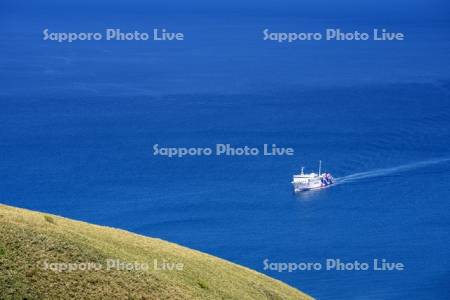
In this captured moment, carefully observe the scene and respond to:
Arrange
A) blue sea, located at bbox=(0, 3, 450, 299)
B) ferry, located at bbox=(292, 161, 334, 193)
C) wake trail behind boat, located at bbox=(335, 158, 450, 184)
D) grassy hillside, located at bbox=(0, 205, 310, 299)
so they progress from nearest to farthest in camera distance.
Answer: grassy hillside, located at bbox=(0, 205, 310, 299) → blue sea, located at bbox=(0, 3, 450, 299) → ferry, located at bbox=(292, 161, 334, 193) → wake trail behind boat, located at bbox=(335, 158, 450, 184)

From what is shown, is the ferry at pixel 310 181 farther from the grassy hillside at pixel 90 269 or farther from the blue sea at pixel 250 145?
the grassy hillside at pixel 90 269

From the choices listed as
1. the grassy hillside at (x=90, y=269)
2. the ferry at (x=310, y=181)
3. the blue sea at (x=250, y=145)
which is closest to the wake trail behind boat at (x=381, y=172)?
the blue sea at (x=250, y=145)

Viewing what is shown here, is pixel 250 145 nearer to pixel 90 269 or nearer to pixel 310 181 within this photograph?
pixel 310 181

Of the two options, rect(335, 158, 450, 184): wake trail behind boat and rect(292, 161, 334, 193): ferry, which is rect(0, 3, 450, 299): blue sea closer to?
rect(335, 158, 450, 184): wake trail behind boat

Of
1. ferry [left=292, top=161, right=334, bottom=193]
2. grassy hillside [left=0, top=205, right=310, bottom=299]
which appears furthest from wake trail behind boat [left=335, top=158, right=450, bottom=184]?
grassy hillside [left=0, top=205, right=310, bottom=299]

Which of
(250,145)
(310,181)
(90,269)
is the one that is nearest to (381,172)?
(310,181)

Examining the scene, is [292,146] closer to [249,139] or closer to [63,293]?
[249,139]
